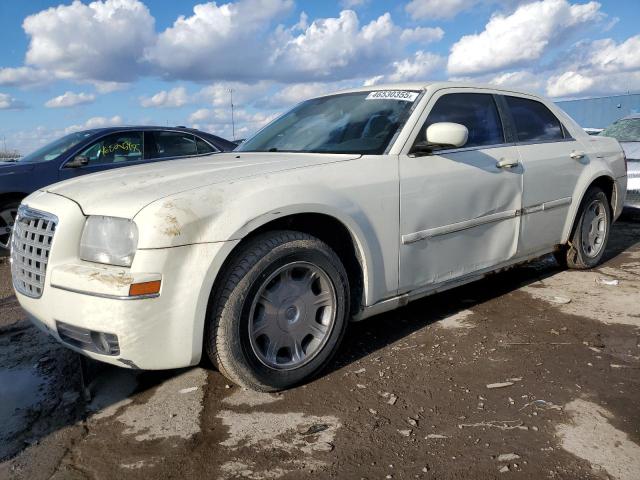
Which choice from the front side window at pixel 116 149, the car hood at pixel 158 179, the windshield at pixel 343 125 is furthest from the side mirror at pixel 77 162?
the car hood at pixel 158 179

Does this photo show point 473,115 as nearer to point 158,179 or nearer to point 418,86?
point 418,86

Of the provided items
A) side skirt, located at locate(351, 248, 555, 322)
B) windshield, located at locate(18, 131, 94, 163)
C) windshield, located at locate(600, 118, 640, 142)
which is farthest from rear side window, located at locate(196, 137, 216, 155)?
windshield, located at locate(600, 118, 640, 142)

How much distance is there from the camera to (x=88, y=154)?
261 inches

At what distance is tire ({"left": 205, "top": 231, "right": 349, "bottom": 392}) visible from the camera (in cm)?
250

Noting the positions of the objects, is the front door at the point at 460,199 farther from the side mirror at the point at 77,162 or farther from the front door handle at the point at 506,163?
the side mirror at the point at 77,162

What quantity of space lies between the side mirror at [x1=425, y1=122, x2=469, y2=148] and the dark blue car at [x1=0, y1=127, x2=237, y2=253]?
14.9ft

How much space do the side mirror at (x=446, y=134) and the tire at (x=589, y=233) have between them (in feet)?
7.09

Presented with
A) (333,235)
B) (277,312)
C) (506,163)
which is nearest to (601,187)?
(506,163)

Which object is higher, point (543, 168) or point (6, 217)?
point (543, 168)

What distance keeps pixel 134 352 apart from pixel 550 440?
1811 millimetres

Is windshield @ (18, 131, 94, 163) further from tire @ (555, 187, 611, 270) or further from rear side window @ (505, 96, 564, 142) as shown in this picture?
tire @ (555, 187, 611, 270)

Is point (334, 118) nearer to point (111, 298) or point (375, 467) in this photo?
point (111, 298)

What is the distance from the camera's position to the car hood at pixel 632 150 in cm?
715

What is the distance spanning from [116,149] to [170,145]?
2.31 ft
